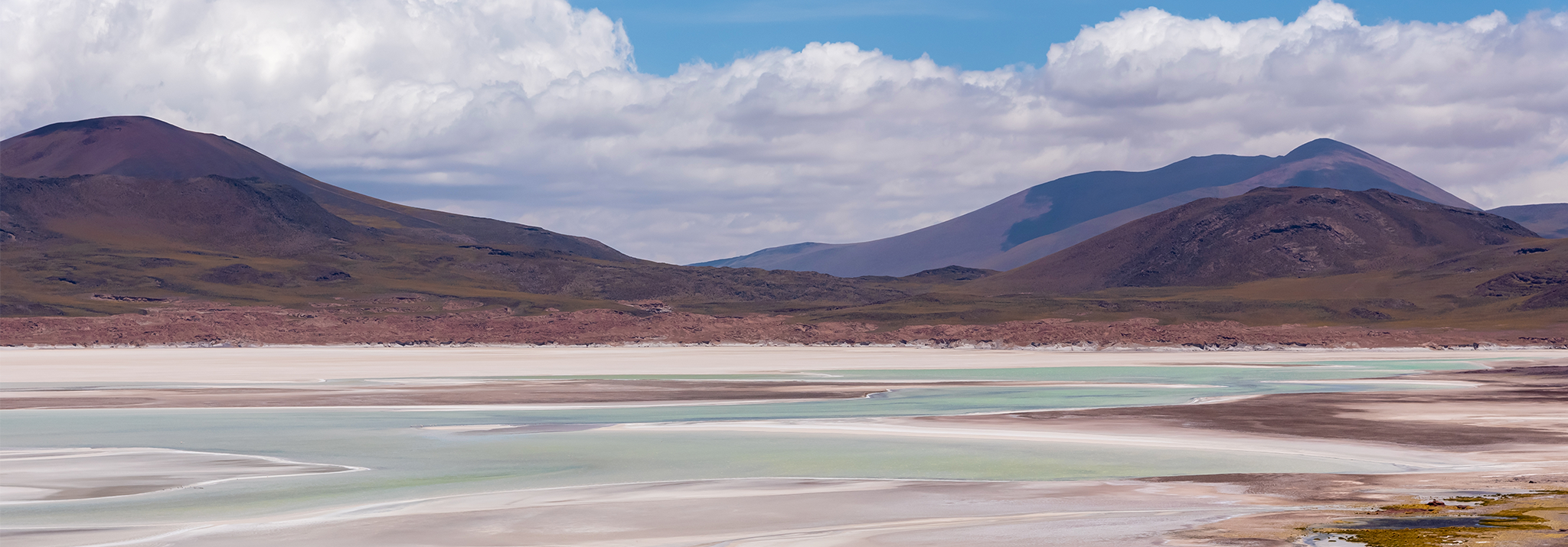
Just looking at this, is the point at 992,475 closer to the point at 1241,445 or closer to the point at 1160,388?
the point at 1241,445

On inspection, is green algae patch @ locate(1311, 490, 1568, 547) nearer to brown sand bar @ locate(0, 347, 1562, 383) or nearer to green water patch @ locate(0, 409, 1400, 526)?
green water patch @ locate(0, 409, 1400, 526)

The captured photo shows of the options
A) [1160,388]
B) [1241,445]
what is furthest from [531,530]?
[1160,388]

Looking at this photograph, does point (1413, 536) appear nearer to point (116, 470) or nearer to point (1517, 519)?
point (1517, 519)

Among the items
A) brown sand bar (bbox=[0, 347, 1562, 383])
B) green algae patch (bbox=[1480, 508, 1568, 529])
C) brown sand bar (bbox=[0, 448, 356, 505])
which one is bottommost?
brown sand bar (bbox=[0, 448, 356, 505])

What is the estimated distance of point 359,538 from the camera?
18312 mm

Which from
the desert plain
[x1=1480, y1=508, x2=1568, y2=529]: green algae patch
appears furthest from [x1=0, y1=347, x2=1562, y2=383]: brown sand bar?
[x1=1480, y1=508, x2=1568, y2=529]: green algae patch

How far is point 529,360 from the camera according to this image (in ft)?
281

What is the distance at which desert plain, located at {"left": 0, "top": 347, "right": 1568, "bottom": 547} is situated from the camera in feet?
61.6

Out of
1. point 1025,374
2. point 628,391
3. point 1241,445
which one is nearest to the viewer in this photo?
point 1241,445

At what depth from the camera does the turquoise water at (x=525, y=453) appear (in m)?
23.2

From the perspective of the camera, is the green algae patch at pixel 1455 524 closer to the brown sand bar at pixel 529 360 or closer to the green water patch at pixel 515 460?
the green water patch at pixel 515 460

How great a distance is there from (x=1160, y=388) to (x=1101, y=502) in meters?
34.9

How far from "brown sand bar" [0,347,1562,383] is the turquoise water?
23.3 meters

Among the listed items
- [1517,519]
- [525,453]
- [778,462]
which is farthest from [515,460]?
[1517,519]
